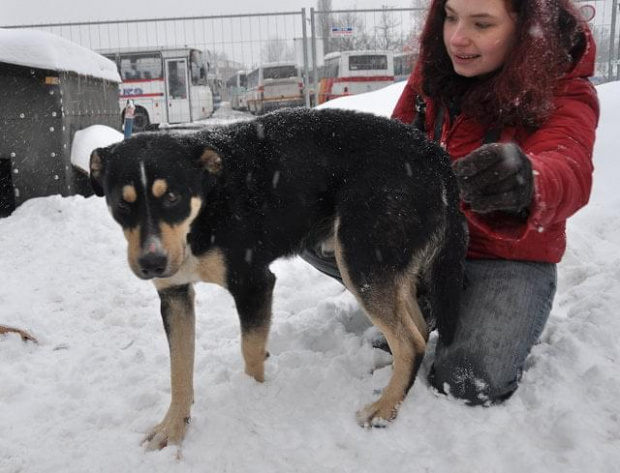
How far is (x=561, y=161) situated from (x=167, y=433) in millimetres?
2059

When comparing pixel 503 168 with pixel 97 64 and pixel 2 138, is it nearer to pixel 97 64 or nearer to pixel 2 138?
pixel 2 138

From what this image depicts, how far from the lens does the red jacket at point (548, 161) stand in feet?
6.58

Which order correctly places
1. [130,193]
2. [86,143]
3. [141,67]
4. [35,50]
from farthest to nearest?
[141,67] < [86,143] < [35,50] < [130,193]

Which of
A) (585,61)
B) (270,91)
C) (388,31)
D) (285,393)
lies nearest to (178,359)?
(285,393)

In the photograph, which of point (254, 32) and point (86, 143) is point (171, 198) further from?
point (254, 32)

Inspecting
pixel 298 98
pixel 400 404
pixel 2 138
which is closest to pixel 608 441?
pixel 400 404

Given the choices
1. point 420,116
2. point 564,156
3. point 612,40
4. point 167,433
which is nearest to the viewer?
point 564,156

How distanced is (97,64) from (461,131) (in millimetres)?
7094

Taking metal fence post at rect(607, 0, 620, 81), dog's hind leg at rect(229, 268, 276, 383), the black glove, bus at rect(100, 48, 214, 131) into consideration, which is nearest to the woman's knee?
dog's hind leg at rect(229, 268, 276, 383)

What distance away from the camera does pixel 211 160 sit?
2523 mm

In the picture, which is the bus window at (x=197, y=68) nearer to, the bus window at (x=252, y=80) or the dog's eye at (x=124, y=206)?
the bus window at (x=252, y=80)

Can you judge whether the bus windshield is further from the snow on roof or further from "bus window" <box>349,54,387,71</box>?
the snow on roof

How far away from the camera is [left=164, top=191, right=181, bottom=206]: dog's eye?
2.33 meters

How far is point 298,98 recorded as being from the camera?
1908cm
